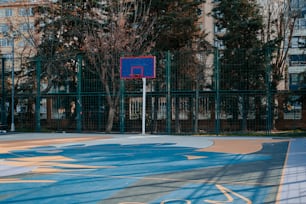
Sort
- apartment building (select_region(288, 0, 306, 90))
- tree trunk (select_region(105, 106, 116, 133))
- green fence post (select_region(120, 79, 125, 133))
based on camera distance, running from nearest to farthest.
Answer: green fence post (select_region(120, 79, 125, 133)), tree trunk (select_region(105, 106, 116, 133)), apartment building (select_region(288, 0, 306, 90))

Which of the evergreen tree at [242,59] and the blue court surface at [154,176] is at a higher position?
the evergreen tree at [242,59]

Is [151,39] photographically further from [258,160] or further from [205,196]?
[205,196]

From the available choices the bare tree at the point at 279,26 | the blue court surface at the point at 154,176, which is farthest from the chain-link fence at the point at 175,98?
the blue court surface at the point at 154,176

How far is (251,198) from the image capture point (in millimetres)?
7023

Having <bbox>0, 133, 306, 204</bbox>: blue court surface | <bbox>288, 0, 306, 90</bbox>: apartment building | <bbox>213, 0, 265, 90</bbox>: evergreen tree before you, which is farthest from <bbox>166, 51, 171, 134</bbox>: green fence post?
<bbox>288, 0, 306, 90</bbox>: apartment building

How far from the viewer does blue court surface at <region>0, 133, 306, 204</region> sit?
7.20 m

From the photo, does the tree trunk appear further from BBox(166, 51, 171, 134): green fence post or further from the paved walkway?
the paved walkway

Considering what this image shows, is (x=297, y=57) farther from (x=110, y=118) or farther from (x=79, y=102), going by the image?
(x=79, y=102)

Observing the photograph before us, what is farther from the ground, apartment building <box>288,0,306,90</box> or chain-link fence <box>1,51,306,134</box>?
apartment building <box>288,0,306,90</box>

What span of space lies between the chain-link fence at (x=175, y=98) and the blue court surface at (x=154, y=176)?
1063 cm

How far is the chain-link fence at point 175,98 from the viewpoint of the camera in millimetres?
25484

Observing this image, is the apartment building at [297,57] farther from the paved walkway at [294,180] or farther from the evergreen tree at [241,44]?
the paved walkway at [294,180]

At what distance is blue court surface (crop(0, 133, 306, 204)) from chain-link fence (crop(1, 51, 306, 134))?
1063 centimetres

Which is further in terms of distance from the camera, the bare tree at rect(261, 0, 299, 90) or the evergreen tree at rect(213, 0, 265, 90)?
the bare tree at rect(261, 0, 299, 90)
